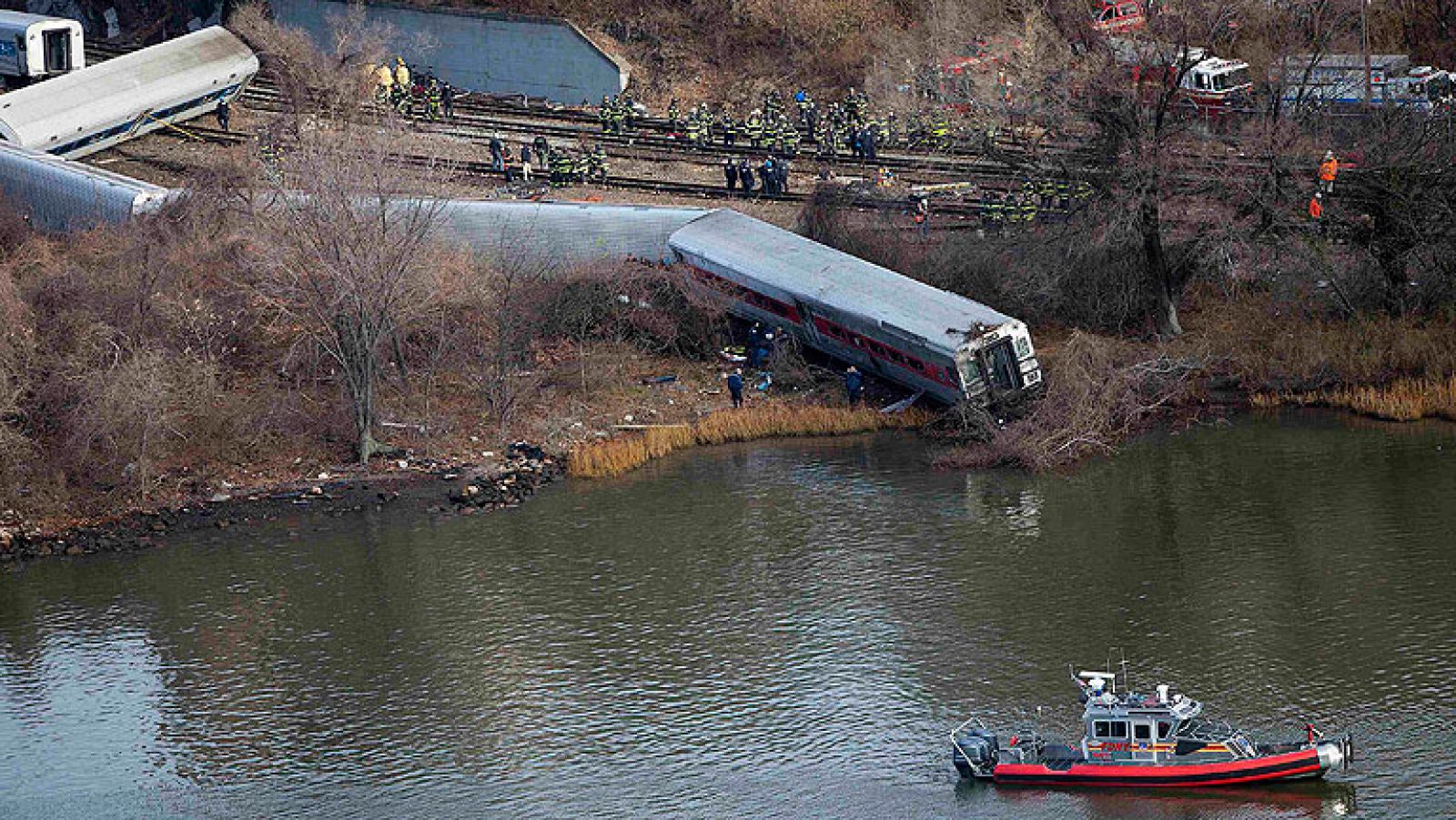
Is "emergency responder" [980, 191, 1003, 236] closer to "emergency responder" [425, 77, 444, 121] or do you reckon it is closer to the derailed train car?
the derailed train car

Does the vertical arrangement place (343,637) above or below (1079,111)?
below

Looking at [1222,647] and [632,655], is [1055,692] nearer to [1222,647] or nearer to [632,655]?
[1222,647]

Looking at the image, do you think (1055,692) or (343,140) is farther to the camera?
(343,140)

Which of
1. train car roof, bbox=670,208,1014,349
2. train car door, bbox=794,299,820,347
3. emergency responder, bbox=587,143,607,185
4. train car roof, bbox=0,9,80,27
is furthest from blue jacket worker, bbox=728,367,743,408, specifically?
train car roof, bbox=0,9,80,27

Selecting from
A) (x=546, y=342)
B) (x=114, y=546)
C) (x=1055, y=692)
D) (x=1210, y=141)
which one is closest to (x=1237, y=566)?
(x=1055, y=692)

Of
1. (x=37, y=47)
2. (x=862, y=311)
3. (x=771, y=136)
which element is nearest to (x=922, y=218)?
(x=862, y=311)
